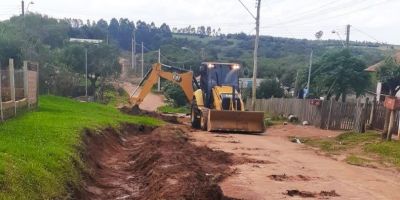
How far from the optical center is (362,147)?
21.0 meters

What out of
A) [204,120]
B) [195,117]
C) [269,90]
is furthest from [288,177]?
[269,90]

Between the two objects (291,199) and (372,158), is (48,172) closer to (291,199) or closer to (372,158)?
(291,199)

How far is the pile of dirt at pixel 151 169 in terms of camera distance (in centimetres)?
1067

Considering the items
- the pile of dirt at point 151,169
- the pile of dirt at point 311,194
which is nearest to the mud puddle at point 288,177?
the pile of dirt at point 151,169

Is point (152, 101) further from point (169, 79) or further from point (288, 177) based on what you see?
point (288, 177)

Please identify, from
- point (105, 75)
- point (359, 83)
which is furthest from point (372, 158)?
point (105, 75)

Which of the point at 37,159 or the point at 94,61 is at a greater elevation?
the point at 94,61

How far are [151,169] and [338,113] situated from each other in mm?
17821

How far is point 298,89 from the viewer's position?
2404 inches

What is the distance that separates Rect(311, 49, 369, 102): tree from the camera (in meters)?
43.9

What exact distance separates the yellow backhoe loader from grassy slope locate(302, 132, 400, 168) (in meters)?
3.09

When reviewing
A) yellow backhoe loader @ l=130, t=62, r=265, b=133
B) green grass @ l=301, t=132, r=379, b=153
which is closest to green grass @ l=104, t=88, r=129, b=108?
yellow backhoe loader @ l=130, t=62, r=265, b=133

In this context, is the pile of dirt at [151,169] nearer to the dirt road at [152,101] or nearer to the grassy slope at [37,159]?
the grassy slope at [37,159]

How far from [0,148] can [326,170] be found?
29.9 ft
